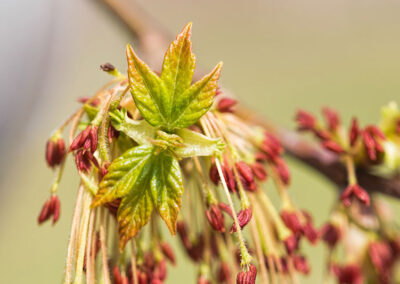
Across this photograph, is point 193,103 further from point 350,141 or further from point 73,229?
point 350,141

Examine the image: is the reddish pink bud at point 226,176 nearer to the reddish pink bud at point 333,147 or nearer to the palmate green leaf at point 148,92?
the palmate green leaf at point 148,92

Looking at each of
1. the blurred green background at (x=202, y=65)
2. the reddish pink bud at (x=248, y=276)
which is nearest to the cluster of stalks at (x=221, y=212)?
the reddish pink bud at (x=248, y=276)

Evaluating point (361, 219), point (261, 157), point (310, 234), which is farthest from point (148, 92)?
point (361, 219)

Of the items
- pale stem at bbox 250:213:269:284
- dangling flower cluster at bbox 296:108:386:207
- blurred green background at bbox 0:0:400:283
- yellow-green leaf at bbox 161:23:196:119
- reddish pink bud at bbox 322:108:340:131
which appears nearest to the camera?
yellow-green leaf at bbox 161:23:196:119

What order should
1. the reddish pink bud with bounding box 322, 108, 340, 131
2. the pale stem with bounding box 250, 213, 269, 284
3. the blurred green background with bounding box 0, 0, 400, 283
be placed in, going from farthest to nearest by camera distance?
the blurred green background with bounding box 0, 0, 400, 283 → the reddish pink bud with bounding box 322, 108, 340, 131 → the pale stem with bounding box 250, 213, 269, 284

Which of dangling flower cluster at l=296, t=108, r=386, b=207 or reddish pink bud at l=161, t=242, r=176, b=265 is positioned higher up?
dangling flower cluster at l=296, t=108, r=386, b=207

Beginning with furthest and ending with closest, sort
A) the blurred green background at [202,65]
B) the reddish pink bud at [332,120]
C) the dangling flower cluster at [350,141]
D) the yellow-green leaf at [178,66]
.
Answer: the blurred green background at [202,65] < the reddish pink bud at [332,120] < the dangling flower cluster at [350,141] < the yellow-green leaf at [178,66]

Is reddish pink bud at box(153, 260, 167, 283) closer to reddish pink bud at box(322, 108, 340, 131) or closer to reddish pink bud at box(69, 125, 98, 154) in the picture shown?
reddish pink bud at box(69, 125, 98, 154)

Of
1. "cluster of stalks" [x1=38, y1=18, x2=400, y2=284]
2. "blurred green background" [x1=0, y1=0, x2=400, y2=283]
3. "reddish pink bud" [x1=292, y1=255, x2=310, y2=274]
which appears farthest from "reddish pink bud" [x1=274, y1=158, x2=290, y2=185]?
"blurred green background" [x1=0, y1=0, x2=400, y2=283]
